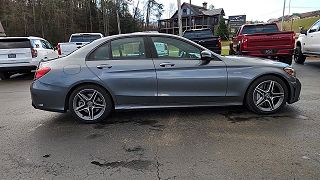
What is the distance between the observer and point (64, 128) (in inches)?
212

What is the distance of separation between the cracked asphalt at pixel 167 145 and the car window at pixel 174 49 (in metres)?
1.06

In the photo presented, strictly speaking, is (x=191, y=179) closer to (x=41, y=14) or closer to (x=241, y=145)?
(x=241, y=145)

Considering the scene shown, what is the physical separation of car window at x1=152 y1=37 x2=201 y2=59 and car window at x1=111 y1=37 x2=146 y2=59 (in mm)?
263

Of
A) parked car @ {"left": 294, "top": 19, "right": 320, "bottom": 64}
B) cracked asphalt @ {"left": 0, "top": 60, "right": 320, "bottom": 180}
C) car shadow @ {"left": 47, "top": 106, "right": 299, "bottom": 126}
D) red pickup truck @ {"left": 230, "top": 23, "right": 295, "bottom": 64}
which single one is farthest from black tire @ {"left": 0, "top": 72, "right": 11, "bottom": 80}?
parked car @ {"left": 294, "top": 19, "right": 320, "bottom": 64}

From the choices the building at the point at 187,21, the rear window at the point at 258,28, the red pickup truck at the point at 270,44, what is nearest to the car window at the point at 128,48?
the red pickup truck at the point at 270,44

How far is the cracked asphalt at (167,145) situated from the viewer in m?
3.64

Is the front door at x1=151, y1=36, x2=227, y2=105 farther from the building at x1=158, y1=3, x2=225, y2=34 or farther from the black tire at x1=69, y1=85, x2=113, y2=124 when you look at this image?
the building at x1=158, y1=3, x2=225, y2=34

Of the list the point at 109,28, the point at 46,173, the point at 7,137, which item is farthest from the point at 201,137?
the point at 109,28

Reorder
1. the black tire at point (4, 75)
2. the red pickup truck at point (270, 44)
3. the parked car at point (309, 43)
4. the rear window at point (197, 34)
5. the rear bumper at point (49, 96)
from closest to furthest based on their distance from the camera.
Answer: the rear bumper at point (49, 96), the red pickup truck at point (270, 44), the parked car at point (309, 43), the black tire at point (4, 75), the rear window at point (197, 34)

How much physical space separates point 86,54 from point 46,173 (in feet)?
8.10

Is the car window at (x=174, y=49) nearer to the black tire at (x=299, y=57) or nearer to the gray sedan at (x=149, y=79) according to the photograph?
the gray sedan at (x=149, y=79)

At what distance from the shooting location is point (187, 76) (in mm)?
5562

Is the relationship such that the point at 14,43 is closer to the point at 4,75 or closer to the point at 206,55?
the point at 4,75

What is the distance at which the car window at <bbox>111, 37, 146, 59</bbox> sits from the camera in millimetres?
5633
